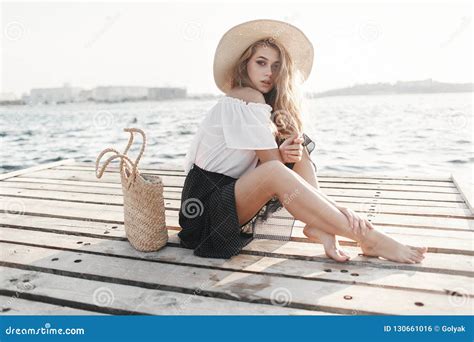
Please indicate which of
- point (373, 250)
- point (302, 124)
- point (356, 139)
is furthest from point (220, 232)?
point (356, 139)

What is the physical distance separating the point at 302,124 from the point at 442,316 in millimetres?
1358

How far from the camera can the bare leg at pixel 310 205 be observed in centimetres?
201

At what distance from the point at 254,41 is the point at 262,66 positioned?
5.7 inches

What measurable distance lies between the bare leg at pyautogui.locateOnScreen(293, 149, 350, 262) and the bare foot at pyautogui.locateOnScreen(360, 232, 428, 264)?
0.12m

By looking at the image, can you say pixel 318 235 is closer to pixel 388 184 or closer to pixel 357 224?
pixel 357 224

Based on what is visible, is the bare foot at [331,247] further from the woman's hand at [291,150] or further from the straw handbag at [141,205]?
the straw handbag at [141,205]

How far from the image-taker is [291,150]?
7.31 feet

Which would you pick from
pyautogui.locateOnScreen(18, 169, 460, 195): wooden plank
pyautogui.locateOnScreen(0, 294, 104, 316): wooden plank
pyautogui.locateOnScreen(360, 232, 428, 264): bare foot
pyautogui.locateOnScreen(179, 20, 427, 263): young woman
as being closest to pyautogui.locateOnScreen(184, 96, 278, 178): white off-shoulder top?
pyautogui.locateOnScreen(179, 20, 427, 263): young woman

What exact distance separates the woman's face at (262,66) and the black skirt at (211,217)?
0.55m

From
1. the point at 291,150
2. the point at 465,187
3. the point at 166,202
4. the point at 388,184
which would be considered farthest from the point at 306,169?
the point at 465,187

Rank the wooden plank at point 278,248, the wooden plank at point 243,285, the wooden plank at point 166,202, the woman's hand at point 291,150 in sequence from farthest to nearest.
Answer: the wooden plank at point 166,202 < the woman's hand at point 291,150 < the wooden plank at point 278,248 < the wooden plank at point 243,285

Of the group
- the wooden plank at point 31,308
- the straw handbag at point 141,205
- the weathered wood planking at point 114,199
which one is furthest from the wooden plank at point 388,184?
the wooden plank at point 31,308

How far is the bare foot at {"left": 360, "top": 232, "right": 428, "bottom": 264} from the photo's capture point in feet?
6.52

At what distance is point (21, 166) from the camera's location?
694cm
